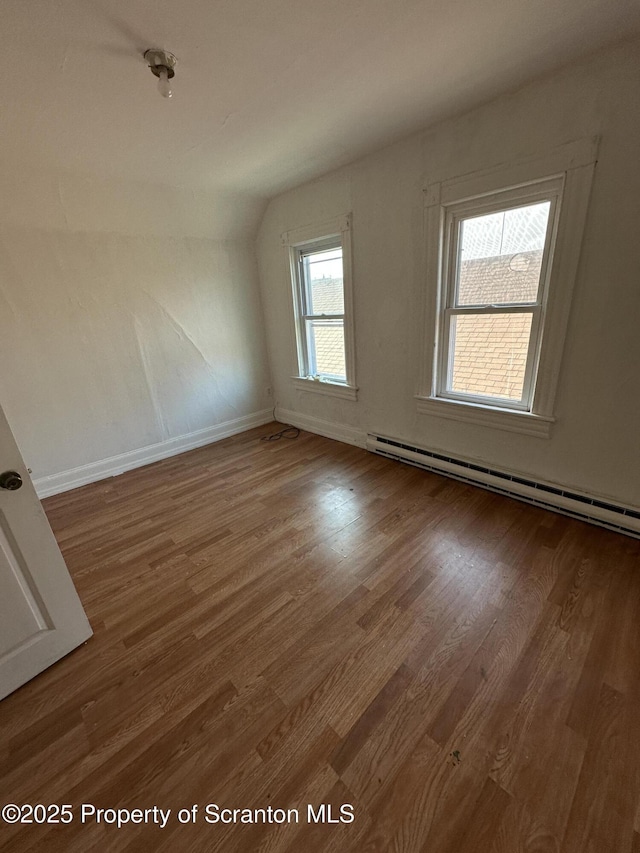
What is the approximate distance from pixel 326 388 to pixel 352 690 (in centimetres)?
268

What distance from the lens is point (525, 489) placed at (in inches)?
91.5

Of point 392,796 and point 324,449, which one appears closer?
point 392,796

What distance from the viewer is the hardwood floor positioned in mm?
974

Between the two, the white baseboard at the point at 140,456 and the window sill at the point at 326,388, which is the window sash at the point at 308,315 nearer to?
the window sill at the point at 326,388

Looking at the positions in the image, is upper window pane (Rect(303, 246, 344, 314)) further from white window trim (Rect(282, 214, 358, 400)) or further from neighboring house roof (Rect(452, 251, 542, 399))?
neighboring house roof (Rect(452, 251, 542, 399))

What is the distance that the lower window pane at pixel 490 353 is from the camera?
2227 millimetres

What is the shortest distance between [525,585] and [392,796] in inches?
44.5

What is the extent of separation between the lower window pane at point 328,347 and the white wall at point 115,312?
0.84 m

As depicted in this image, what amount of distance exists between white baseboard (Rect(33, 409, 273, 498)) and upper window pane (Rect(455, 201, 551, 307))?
2748 millimetres

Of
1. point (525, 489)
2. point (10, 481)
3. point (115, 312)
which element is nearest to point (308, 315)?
point (115, 312)

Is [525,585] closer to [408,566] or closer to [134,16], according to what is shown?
[408,566]

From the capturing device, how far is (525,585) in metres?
1.71

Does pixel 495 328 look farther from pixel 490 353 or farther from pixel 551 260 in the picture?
pixel 551 260

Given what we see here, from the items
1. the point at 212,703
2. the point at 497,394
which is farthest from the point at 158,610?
the point at 497,394
